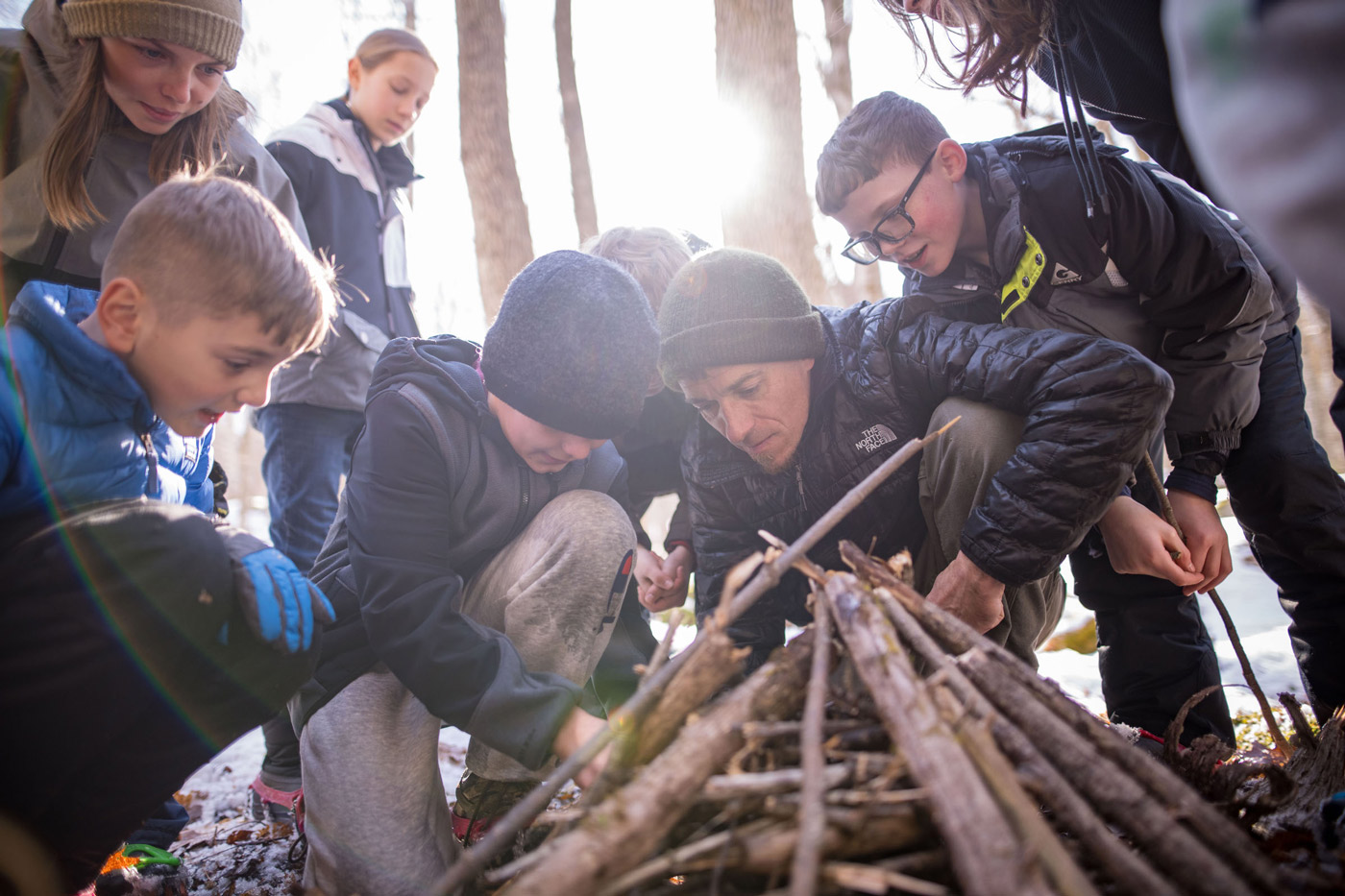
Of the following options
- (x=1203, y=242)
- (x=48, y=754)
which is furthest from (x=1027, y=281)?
(x=48, y=754)

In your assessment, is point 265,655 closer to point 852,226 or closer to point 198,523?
point 198,523

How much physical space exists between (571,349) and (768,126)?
3.86 meters

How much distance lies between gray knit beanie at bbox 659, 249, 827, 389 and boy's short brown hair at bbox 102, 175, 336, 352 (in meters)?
1.06

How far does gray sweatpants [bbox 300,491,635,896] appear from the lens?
186cm

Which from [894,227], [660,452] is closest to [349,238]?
[660,452]

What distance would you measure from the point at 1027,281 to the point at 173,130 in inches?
111

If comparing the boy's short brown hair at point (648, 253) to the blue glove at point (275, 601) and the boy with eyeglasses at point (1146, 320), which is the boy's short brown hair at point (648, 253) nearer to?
the boy with eyeglasses at point (1146, 320)

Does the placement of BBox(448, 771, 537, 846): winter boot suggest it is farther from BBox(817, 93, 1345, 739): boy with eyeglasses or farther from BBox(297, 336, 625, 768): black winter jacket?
BBox(817, 93, 1345, 739): boy with eyeglasses

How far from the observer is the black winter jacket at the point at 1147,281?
2213 mm

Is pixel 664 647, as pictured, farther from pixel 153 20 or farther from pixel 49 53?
pixel 49 53

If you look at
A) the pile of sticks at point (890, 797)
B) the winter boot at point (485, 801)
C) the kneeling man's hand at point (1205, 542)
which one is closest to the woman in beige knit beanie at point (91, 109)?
the winter boot at point (485, 801)

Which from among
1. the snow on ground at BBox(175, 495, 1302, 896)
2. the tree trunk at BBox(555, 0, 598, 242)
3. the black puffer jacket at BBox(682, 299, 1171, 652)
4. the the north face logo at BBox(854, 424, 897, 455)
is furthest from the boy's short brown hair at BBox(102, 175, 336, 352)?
the tree trunk at BBox(555, 0, 598, 242)

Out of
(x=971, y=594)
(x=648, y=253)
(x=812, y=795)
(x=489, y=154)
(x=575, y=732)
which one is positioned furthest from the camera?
(x=489, y=154)

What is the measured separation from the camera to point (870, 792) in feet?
3.17
